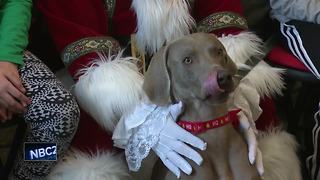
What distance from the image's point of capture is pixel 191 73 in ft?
3.43

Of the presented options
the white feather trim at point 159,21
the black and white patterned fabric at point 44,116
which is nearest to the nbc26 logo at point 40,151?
the black and white patterned fabric at point 44,116

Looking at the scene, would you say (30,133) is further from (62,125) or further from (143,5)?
(143,5)

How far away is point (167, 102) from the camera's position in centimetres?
112

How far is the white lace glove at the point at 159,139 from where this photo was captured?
1123 millimetres

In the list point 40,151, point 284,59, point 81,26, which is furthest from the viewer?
point 284,59

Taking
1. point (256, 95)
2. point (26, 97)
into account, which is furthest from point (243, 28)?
point (26, 97)

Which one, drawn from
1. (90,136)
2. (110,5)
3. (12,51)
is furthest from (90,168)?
(110,5)

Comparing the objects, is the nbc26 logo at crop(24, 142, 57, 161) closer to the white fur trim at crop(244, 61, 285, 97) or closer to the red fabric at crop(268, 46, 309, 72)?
the white fur trim at crop(244, 61, 285, 97)

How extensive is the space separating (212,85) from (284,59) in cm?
62

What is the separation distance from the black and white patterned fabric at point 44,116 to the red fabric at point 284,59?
2.07 feet

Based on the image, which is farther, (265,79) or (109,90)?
Result: (265,79)

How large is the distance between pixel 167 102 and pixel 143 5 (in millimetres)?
332

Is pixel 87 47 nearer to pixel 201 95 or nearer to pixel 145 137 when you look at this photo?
pixel 145 137

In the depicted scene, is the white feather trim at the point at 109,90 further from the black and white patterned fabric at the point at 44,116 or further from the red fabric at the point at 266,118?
the red fabric at the point at 266,118
